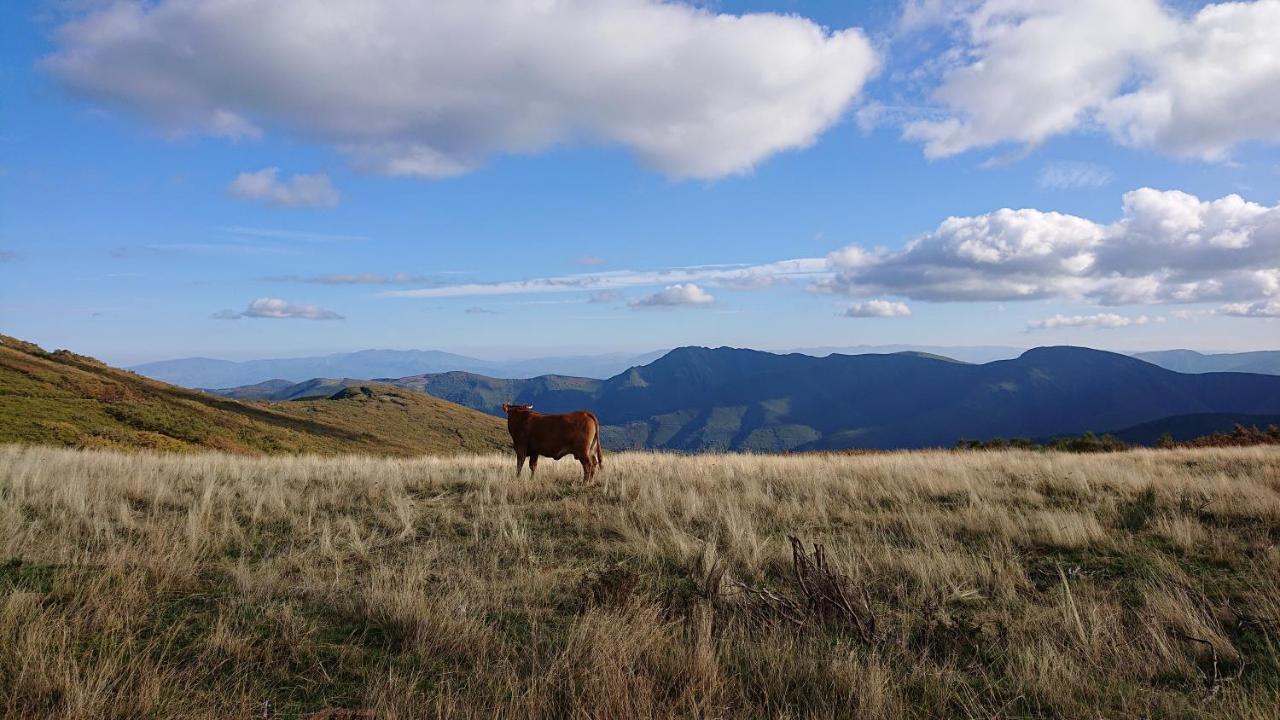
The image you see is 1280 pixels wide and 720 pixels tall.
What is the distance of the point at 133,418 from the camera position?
3422 centimetres

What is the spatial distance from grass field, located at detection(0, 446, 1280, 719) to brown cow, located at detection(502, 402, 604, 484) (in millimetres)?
2100

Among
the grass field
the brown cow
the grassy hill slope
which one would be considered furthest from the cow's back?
the grassy hill slope

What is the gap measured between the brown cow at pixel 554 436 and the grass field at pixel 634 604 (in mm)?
2100

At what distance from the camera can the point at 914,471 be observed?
12344 mm

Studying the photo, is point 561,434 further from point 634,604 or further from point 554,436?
point 634,604

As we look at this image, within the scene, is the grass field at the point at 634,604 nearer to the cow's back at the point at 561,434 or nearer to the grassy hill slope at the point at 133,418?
the cow's back at the point at 561,434

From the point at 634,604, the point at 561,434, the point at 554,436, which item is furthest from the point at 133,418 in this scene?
the point at 634,604

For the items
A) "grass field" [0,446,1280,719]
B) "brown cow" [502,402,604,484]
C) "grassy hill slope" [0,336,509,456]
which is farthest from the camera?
"grassy hill slope" [0,336,509,456]

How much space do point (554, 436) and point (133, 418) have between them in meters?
35.5

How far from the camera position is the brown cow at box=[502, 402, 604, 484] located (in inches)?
452

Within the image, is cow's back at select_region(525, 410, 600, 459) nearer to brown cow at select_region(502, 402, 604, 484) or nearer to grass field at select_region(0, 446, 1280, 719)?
brown cow at select_region(502, 402, 604, 484)

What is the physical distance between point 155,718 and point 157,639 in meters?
1.07

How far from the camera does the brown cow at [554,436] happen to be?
11477mm

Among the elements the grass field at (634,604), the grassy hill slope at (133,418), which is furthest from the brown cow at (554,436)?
the grassy hill slope at (133,418)
